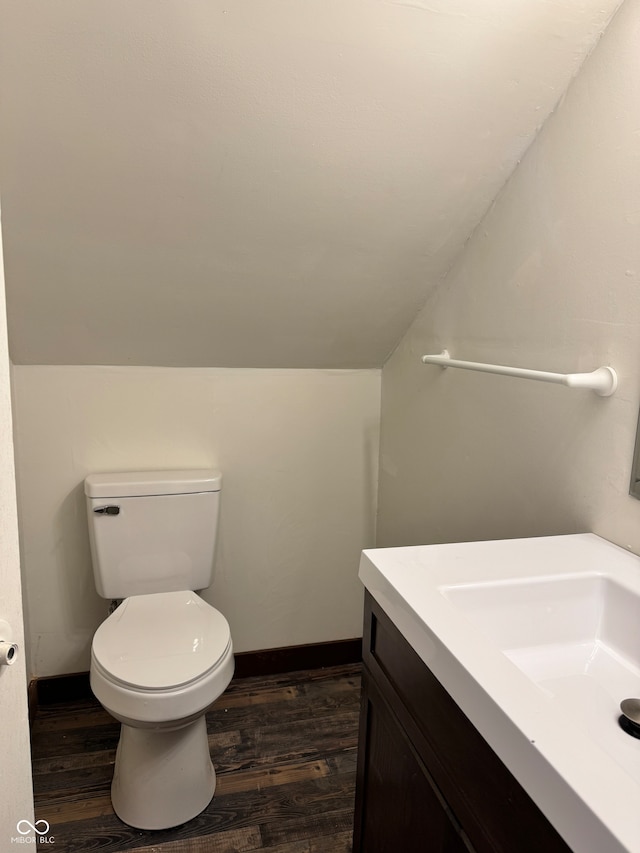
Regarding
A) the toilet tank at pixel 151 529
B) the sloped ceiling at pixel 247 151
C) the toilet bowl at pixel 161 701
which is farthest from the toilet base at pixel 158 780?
the sloped ceiling at pixel 247 151

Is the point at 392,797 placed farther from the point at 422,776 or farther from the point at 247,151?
the point at 247,151

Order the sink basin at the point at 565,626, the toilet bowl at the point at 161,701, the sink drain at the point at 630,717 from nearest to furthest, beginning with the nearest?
the sink drain at the point at 630,717, the sink basin at the point at 565,626, the toilet bowl at the point at 161,701

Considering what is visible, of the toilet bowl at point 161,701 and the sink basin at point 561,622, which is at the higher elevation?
the sink basin at point 561,622

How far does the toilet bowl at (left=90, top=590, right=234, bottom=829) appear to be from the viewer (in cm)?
147

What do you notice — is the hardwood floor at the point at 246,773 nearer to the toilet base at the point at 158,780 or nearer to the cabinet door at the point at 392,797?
the toilet base at the point at 158,780

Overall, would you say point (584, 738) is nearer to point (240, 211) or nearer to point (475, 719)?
point (475, 719)

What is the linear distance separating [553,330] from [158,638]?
133cm

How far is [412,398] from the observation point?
1986 millimetres

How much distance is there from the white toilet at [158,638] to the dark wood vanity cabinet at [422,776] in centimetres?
55

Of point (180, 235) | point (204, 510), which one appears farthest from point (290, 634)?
point (180, 235)

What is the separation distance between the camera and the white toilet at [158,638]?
4.90 ft

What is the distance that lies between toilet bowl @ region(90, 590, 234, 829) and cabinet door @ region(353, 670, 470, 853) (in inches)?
19.9

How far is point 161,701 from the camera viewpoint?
1457mm

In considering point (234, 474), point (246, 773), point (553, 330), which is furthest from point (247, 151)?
point (246, 773)
